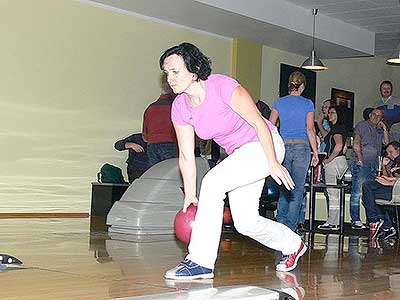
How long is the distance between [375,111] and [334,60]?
5.02 meters

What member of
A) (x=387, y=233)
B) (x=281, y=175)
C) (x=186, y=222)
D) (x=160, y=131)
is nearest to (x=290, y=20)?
(x=387, y=233)

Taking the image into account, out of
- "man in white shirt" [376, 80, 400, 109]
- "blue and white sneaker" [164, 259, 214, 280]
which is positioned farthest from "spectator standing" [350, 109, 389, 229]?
"blue and white sneaker" [164, 259, 214, 280]

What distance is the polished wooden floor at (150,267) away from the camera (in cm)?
332

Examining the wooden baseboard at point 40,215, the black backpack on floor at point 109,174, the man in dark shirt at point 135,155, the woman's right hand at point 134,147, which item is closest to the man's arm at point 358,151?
the man in dark shirt at point 135,155

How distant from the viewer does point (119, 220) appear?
6.28 metres

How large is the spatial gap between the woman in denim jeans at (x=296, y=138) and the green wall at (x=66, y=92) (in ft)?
11.5

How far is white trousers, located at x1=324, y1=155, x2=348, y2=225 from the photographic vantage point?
7773mm

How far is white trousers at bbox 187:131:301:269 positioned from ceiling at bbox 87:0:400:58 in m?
5.26

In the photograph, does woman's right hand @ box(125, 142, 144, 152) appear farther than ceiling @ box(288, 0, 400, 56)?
No

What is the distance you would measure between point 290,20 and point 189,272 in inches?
271

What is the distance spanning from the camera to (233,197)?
3.66 m

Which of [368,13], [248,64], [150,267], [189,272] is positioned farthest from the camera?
[248,64]

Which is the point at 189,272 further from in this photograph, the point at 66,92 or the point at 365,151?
the point at 66,92

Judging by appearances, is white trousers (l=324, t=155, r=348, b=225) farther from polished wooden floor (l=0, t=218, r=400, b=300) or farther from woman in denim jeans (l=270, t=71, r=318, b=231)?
woman in denim jeans (l=270, t=71, r=318, b=231)
